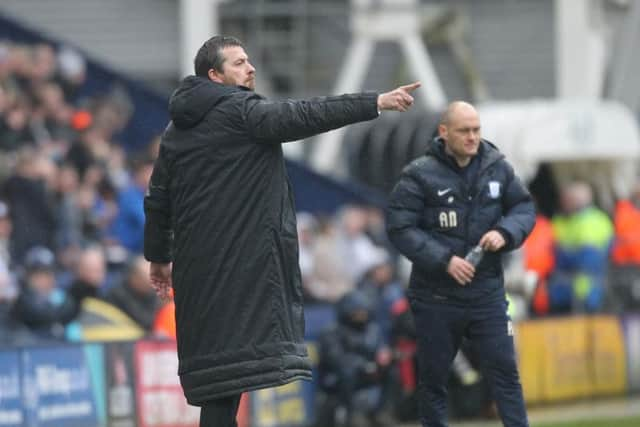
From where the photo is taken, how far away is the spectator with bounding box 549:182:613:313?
63.8 ft

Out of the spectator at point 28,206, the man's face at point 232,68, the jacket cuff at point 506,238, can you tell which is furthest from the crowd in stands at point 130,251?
the man's face at point 232,68

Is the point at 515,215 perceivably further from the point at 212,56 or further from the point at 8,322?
the point at 8,322

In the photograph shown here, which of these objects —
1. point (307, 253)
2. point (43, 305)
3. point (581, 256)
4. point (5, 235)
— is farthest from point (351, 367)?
point (581, 256)

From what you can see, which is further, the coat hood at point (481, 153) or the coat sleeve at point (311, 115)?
the coat hood at point (481, 153)

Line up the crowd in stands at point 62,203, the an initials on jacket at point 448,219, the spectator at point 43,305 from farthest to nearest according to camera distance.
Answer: the crowd in stands at point 62,203, the spectator at point 43,305, the an initials on jacket at point 448,219

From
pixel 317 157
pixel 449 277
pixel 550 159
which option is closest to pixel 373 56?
pixel 317 157

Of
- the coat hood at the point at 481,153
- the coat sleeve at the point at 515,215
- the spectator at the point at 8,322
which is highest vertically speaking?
the coat hood at the point at 481,153

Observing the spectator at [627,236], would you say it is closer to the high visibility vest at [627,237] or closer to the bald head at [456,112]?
the high visibility vest at [627,237]

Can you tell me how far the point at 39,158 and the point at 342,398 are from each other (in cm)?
386

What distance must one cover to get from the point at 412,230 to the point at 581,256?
31.7ft

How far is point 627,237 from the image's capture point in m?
20.1

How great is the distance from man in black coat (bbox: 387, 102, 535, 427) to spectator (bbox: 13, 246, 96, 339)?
5.51 meters

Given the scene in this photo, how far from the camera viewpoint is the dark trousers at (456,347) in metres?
10.1

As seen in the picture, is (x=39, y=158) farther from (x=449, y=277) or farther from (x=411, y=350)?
(x=449, y=277)
